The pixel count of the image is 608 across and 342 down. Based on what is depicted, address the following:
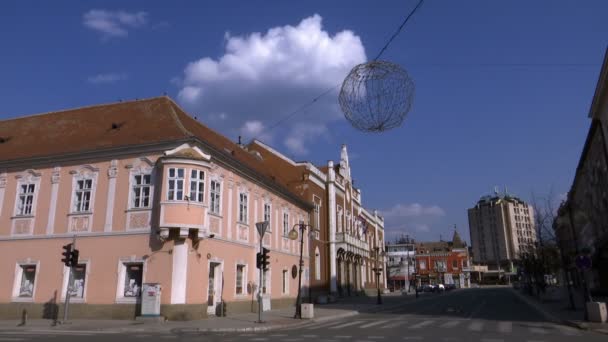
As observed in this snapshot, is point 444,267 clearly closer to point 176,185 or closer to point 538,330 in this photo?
point 538,330

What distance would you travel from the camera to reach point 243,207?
29141mm

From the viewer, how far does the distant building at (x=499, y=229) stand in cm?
15975

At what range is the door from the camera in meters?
24.8

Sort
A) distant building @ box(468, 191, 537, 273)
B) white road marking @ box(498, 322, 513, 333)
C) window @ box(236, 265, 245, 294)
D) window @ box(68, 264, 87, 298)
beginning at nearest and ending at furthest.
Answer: white road marking @ box(498, 322, 513, 333), window @ box(68, 264, 87, 298), window @ box(236, 265, 245, 294), distant building @ box(468, 191, 537, 273)

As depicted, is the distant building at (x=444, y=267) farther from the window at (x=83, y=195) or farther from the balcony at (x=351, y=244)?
the window at (x=83, y=195)

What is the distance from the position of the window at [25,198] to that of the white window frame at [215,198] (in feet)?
33.8

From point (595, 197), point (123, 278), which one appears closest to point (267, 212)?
point (123, 278)

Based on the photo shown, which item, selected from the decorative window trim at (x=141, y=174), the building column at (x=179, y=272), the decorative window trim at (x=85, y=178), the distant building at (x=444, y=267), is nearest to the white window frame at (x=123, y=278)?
the building column at (x=179, y=272)

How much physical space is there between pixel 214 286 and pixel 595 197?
98.0 ft

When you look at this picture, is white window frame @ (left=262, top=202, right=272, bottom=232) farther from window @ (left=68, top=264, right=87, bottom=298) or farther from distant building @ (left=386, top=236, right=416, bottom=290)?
distant building @ (left=386, top=236, right=416, bottom=290)

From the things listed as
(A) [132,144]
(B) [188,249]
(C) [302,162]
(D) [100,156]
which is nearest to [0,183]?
(D) [100,156]

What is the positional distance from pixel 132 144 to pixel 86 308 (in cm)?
849

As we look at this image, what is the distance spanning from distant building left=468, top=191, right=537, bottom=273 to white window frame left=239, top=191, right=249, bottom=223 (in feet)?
470

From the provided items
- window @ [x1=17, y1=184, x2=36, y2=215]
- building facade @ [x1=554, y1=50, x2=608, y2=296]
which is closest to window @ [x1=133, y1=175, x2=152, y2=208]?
window @ [x1=17, y1=184, x2=36, y2=215]
